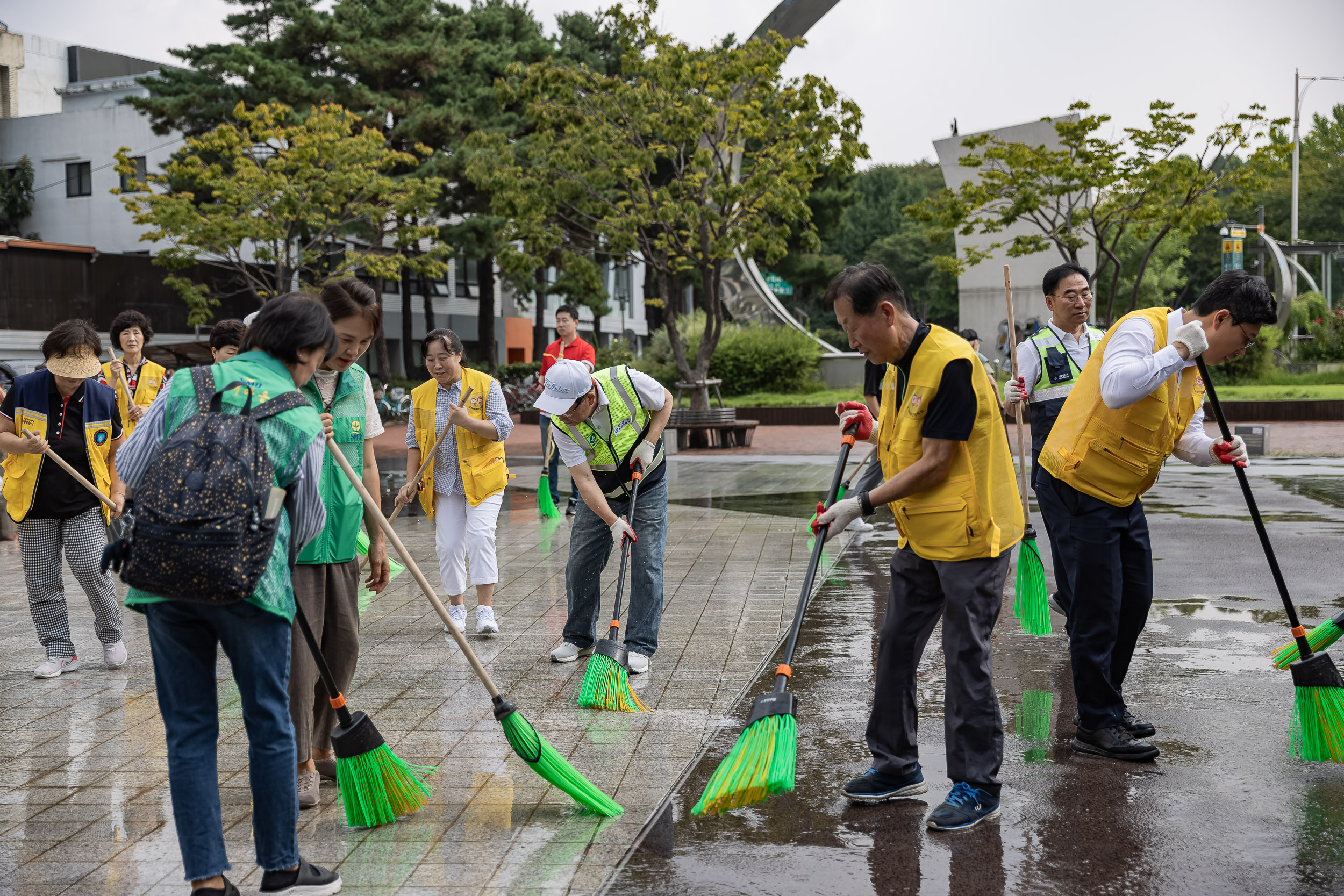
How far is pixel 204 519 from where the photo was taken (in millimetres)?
2746

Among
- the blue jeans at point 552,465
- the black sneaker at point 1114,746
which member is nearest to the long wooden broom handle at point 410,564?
the black sneaker at point 1114,746

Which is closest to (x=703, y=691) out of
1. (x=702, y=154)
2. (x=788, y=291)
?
(x=702, y=154)

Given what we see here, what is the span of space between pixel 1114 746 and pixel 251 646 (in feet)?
9.58

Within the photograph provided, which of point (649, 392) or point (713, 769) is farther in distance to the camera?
point (649, 392)

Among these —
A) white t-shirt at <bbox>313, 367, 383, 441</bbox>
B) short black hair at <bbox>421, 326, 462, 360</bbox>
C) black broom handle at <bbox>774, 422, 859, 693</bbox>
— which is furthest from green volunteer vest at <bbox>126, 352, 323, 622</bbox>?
short black hair at <bbox>421, 326, 462, 360</bbox>

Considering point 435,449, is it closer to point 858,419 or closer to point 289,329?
point 858,419

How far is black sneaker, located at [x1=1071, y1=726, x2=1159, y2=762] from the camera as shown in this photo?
4191 mm

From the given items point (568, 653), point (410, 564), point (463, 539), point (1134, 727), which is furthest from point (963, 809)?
point (463, 539)

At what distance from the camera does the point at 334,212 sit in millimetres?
25016

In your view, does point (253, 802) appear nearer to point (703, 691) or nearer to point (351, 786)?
point (351, 786)

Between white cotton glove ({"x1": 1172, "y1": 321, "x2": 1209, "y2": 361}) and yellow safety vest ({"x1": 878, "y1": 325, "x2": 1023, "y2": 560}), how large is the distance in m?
0.75

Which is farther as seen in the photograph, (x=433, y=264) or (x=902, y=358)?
(x=433, y=264)

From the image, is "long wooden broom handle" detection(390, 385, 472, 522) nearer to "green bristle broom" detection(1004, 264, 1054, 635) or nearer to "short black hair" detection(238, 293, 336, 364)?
"green bristle broom" detection(1004, 264, 1054, 635)

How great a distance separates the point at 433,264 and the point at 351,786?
2434cm
